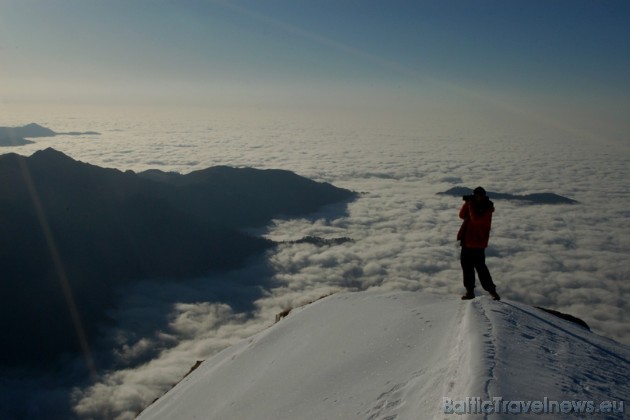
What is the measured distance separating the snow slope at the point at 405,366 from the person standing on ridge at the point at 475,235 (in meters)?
1.16

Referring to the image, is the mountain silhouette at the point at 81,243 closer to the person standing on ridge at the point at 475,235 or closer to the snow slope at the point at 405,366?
the snow slope at the point at 405,366

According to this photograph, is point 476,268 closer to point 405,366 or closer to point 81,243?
point 405,366

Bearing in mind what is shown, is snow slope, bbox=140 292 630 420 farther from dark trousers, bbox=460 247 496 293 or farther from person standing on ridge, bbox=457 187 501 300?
person standing on ridge, bbox=457 187 501 300

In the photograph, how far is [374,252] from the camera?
436 ft

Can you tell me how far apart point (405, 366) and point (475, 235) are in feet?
16.4

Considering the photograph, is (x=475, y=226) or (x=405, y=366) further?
(x=475, y=226)

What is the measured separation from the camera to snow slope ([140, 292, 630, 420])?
641 cm

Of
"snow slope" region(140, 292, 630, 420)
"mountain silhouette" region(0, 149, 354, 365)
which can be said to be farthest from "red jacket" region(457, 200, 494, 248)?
"mountain silhouette" region(0, 149, 354, 365)

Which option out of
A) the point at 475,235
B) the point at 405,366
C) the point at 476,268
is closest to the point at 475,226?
the point at 475,235

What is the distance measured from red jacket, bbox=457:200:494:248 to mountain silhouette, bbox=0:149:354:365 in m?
95.8

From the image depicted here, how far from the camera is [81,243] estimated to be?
102 metres

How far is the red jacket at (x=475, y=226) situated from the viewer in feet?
36.8

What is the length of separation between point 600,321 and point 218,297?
94.1 meters

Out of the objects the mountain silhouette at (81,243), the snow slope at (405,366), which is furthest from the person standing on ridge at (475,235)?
the mountain silhouette at (81,243)
